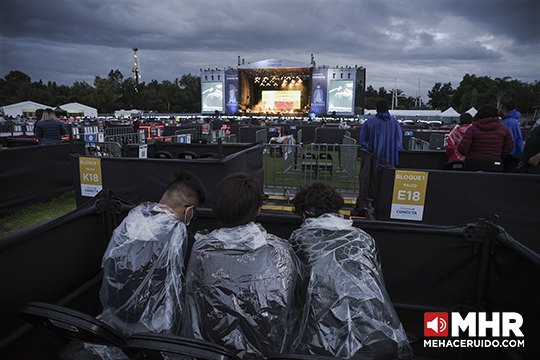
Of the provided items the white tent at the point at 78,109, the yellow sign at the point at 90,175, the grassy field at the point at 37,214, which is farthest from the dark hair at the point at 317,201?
the white tent at the point at 78,109

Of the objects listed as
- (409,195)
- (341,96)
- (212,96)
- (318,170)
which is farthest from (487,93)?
(409,195)

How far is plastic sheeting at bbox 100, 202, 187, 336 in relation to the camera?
163cm

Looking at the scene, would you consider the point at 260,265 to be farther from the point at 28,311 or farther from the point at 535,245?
the point at 535,245

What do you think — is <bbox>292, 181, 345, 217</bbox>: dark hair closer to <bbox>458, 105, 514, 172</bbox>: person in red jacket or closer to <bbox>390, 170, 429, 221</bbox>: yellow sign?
<bbox>390, 170, 429, 221</bbox>: yellow sign

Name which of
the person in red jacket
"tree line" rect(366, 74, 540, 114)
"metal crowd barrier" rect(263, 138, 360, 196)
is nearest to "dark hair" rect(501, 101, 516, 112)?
the person in red jacket

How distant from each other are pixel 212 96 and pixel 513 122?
4644cm

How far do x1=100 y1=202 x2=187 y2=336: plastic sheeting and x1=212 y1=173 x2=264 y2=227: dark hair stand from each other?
1.11 feet

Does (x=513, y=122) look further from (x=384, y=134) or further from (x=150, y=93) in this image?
(x=150, y=93)

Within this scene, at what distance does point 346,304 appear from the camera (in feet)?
4.79

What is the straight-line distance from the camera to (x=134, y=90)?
88.9 metres

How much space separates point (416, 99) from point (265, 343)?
448 ft

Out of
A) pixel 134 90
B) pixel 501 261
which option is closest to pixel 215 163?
pixel 501 261

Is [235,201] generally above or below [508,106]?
below

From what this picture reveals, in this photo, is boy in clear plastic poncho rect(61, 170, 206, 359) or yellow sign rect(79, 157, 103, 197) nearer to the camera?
boy in clear plastic poncho rect(61, 170, 206, 359)
